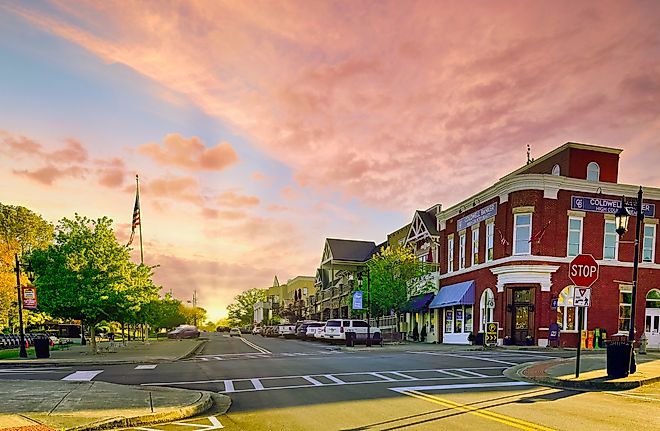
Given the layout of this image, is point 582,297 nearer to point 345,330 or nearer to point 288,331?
point 345,330

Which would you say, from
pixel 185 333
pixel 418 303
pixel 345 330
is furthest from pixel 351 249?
pixel 345 330

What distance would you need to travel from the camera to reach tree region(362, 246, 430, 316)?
4341 cm

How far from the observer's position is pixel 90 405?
11117mm

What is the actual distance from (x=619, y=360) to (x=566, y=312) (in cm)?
1891

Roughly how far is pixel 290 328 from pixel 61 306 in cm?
3277

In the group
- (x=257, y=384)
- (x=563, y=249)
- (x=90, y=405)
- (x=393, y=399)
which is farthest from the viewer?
(x=563, y=249)

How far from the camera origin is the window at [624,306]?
33.1 metres

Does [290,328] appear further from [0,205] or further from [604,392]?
[604,392]

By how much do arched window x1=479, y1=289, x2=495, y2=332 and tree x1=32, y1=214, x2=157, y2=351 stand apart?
841 inches

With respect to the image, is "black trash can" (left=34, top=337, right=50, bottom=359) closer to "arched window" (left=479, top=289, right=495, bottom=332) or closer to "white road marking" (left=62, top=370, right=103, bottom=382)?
"white road marking" (left=62, top=370, right=103, bottom=382)

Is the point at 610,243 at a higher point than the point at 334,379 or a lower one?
higher

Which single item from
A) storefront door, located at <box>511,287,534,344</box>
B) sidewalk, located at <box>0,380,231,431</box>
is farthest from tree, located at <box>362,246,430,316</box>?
sidewalk, located at <box>0,380,231,431</box>

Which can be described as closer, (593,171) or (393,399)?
(393,399)

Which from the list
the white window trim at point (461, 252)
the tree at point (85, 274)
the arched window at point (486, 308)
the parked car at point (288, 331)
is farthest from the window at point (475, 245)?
the parked car at point (288, 331)
